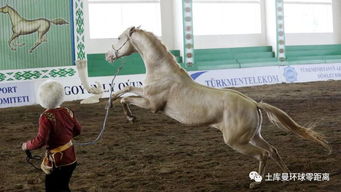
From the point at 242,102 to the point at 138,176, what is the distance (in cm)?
167

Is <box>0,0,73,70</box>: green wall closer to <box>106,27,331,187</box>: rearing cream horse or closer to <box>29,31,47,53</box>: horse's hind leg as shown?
<box>29,31,47,53</box>: horse's hind leg

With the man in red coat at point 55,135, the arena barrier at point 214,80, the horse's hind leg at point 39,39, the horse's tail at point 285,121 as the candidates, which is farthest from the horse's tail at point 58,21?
the man in red coat at point 55,135

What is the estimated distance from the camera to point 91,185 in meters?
5.07

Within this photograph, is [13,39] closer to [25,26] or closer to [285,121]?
[25,26]

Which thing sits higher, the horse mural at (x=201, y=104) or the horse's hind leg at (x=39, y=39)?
the horse's hind leg at (x=39, y=39)

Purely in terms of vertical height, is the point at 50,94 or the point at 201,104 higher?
the point at 50,94

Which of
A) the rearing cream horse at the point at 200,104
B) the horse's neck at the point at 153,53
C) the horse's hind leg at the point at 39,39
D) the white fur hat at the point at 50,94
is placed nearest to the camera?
the white fur hat at the point at 50,94

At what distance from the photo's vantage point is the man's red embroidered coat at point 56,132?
3.43 metres

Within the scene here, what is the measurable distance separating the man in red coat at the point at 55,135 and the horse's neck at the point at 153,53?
1311 millimetres

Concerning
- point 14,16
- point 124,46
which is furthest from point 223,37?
point 124,46

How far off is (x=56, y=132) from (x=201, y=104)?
147cm

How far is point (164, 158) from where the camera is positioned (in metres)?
6.29

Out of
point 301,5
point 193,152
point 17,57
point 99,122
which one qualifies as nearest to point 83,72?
point 17,57

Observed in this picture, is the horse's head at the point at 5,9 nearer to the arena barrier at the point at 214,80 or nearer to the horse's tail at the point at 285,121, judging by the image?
the arena barrier at the point at 214,80
